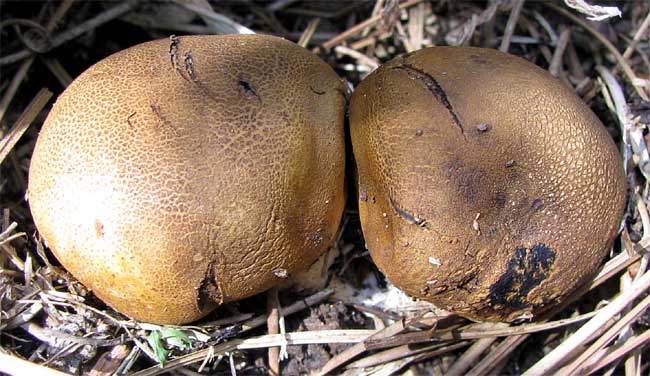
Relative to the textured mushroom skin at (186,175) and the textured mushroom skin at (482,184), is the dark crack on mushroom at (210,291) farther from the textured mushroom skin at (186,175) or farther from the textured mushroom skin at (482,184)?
the textured mushroom skin at (482,184)

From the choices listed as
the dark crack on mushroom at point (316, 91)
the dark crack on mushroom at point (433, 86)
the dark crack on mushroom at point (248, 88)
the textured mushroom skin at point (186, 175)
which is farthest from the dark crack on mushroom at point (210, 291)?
the dark crack on mushroom at point (433, 86)

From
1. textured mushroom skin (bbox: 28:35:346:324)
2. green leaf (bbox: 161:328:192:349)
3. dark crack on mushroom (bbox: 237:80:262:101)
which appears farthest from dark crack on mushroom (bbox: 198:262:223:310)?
dark crack on mushroom (bbox: 237:80:262:101)

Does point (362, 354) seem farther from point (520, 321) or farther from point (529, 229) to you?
point (529, 229)

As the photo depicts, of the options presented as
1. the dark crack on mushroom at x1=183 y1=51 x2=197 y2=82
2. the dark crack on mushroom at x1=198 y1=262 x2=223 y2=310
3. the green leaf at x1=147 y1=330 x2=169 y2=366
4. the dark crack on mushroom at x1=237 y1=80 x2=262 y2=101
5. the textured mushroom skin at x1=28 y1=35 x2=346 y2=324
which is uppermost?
the dark crack on mushroom at x1=183 y1=51 x2=197 y2=82

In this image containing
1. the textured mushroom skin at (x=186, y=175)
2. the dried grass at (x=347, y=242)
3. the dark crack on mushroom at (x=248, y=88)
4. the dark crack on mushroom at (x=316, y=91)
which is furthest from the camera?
the dried grass at (x=347, y=242)

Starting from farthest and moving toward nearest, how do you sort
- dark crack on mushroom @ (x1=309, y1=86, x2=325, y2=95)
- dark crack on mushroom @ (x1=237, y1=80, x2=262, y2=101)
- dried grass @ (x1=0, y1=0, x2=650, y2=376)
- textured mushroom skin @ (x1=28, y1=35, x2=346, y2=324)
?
1. dried grass @ (x1=0, y1=0, x2=650, y2=376)
2. dark crack on mushroom @ (x1=309, y1=86, x2=325, y2=95)
3. dark crack on mushroom @ (x1=237, y1=80, x2=262, y2=101)
4. textured mushroom skin @ (x1=28, y1=35, x2=346, y2=324)

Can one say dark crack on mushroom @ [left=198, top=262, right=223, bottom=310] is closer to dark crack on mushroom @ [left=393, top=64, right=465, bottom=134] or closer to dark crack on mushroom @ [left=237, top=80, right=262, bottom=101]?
dark crack on mushroom @ [left=237, top=80, right=262, bottom=101]

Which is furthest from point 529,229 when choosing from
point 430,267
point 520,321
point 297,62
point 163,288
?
point 163,288
